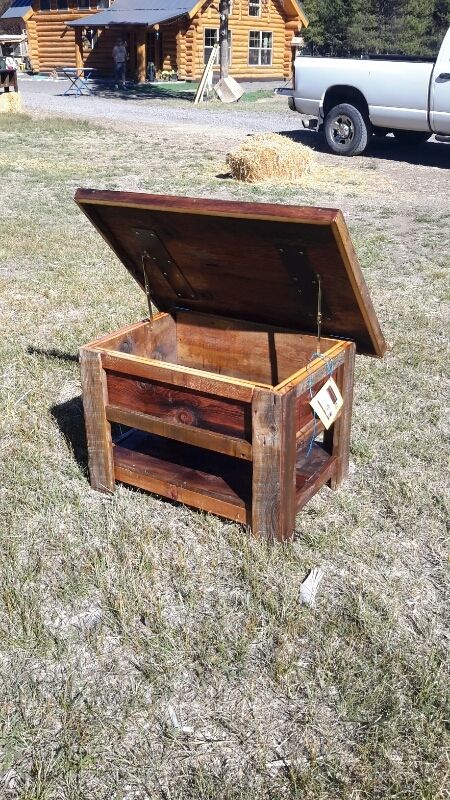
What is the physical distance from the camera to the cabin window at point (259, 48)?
32281 mm

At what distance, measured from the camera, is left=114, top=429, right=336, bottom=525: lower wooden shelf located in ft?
9.77

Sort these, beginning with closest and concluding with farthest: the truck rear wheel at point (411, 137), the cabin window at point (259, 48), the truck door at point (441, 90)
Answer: the truck door at point (441, 90) → the truck rear wheel at point (411, 137) → the cabin window at point (259, 48)

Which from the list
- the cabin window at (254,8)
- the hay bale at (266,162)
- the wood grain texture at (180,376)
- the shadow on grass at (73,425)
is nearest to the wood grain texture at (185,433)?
the wood grain texture at (180,376)

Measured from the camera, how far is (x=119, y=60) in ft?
96.4

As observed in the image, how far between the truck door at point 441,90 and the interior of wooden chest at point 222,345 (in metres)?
8.96

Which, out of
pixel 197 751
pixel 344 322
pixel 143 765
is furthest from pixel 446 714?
pixel 344 322

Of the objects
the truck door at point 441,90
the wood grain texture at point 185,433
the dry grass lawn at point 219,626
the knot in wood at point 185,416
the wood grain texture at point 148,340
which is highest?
the truck door at point 441,90

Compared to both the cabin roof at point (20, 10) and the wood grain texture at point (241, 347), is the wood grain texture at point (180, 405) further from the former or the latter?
the cabin roof at point (20, 10)

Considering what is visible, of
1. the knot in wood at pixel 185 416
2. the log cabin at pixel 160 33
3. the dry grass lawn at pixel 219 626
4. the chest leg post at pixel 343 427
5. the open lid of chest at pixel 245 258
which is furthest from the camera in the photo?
the log cabin at pixel 160 33

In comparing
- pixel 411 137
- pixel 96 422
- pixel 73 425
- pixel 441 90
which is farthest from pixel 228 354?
pixel 411 137

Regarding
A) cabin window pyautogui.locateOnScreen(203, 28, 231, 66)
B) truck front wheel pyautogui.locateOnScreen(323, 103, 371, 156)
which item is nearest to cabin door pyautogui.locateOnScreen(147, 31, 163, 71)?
cabin window pyautogui.locateOnScreen(203, 28, 231, 66)

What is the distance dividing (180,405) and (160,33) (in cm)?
3129

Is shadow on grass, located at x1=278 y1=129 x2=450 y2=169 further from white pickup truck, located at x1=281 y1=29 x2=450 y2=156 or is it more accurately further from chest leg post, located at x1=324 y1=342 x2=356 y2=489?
chest leg post, located at x1=324 y1=342 x2=356 y2=489

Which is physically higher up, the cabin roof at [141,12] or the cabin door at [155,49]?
the cabin roof at [141,12]
